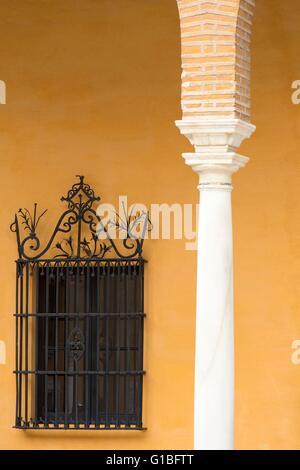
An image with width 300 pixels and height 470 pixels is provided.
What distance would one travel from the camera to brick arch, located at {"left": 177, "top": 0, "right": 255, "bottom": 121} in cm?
755

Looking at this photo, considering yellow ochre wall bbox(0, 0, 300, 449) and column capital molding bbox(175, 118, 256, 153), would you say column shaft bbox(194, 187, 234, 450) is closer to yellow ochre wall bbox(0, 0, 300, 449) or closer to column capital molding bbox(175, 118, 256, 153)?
column capital molding bbox(175, 118, 256, 153)

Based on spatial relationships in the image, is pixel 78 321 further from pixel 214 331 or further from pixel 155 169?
pixel 214 331

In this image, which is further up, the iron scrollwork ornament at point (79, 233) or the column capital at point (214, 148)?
the column capital at point (214, 148)

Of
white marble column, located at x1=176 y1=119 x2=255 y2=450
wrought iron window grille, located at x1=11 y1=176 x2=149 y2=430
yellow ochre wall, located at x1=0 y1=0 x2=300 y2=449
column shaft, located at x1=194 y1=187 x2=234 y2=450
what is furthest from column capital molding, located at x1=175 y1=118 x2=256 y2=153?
wrought iron window grille, located at x1=11 y1=176 x2=149 y2=430

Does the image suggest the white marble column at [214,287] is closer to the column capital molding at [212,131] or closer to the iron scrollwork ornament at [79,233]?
the column capital molding at [212,131]

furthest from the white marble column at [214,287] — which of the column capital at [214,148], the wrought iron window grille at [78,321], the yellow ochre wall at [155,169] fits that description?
the wrought iron window grille at [78,321]

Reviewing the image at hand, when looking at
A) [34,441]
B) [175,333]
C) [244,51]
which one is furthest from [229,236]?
[34,441]

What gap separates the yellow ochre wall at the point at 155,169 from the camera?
9.45m

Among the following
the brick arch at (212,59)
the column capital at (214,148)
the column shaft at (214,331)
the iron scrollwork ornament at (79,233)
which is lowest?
the column shaft at (214,331)

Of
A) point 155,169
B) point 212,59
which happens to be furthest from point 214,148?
point 155,169

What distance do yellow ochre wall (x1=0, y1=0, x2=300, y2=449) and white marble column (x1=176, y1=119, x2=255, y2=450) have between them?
76.1 inches

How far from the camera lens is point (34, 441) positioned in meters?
9.77

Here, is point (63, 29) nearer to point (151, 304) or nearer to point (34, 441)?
point (151, 304)

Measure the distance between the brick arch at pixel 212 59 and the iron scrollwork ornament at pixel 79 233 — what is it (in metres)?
2.28
